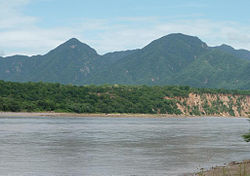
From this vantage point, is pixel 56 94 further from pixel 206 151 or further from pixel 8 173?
pixel 8 173

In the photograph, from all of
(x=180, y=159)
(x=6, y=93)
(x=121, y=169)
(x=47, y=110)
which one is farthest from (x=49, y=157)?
(x=6, y=93)

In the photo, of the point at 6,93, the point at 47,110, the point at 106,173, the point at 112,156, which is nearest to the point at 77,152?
the point at 112,156

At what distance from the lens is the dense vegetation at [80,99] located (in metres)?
151

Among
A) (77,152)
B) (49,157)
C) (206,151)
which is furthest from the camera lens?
(206,151)

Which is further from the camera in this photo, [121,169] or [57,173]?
[121,169]

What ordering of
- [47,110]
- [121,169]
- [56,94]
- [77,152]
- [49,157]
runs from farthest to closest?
[56,94]
[47,110]
[77,152]
[49,157]
[121,169]

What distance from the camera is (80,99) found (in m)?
169

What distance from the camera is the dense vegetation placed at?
151 m

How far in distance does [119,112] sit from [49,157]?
13751cm

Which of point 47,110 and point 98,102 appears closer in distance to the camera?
point 47,110

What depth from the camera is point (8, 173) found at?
25047mm

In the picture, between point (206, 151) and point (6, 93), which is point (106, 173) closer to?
point (206, 151)

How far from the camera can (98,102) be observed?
16925 cm

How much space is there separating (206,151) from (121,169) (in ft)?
45.9
